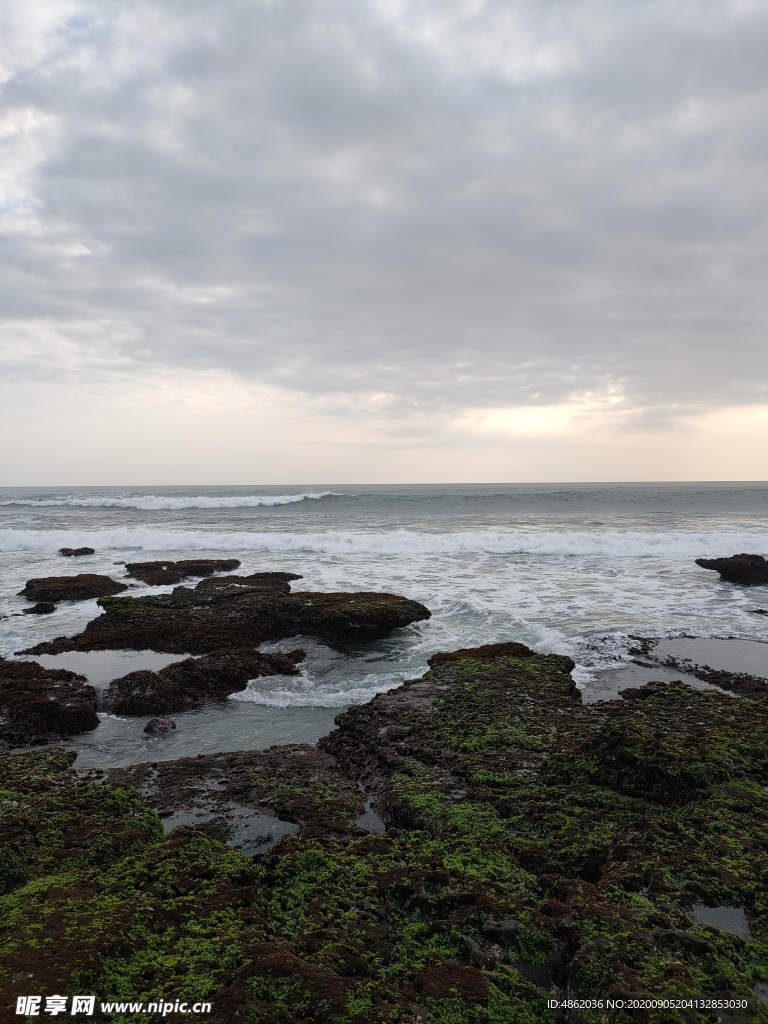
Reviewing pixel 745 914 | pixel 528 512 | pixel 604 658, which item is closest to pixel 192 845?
pixel 745 914

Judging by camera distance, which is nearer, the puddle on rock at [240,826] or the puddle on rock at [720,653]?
the puddle on rock at [240,826]

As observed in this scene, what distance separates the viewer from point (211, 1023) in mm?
2520

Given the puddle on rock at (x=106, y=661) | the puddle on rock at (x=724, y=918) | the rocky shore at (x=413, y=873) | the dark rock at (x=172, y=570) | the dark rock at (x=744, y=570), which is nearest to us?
the rocky shore at (x=413, y=873)

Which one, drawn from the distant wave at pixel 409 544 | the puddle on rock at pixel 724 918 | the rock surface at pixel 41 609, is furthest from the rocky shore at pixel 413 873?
the distant wave at pixel 409 544

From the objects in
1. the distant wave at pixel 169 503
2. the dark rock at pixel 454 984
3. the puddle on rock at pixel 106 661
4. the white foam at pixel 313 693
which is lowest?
the white foam at pixel 313 693

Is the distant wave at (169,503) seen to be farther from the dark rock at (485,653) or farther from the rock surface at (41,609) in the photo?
the dark rock at (485,653)

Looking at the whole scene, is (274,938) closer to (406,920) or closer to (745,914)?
(406,920)

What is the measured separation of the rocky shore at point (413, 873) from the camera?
9.27 feet

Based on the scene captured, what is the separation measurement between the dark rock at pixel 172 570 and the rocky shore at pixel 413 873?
12603 mm

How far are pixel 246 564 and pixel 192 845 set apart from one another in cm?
1817

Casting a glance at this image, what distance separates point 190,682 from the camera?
8.56 metres

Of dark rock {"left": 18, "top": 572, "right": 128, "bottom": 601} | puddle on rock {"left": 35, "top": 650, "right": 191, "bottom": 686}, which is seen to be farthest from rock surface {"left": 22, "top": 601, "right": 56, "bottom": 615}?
puddle on rock {"left": 35, "top": 650, "right": 191, "bottom": 686}

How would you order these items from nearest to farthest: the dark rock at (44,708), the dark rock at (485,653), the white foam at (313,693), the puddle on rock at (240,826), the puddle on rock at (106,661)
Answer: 1. the puddle on rock at (240,826)
2. the dark rock at (44,708)
3. the white foam at (313,693)
4. the dark rock at (485,653)
5. the puddle on rock at (106,661)

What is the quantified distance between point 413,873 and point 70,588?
1471 centimetres
